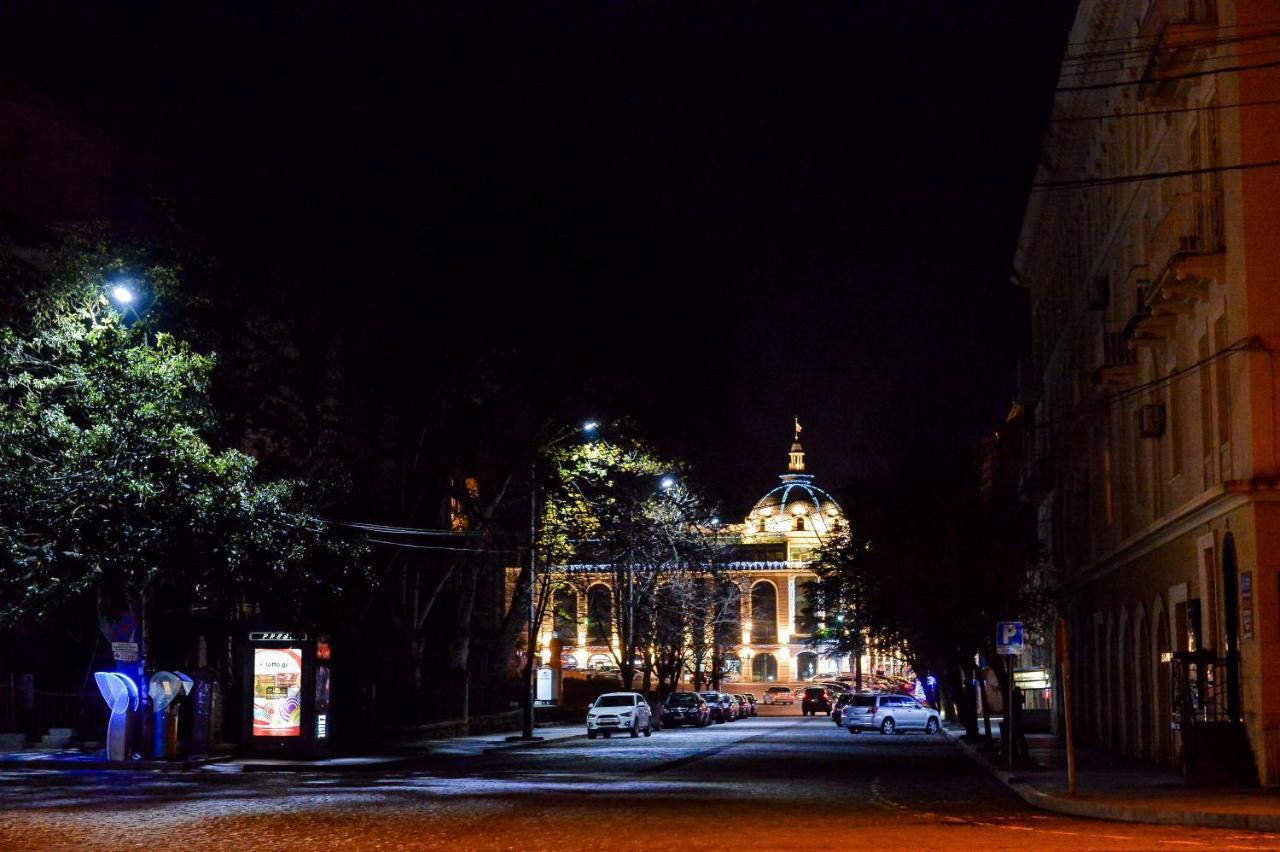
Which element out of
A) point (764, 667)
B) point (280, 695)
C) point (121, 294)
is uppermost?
point (121, 294)

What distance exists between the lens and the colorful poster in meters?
35.3

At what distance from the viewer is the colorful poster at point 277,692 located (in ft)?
116

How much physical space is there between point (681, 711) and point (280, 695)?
3696 cm

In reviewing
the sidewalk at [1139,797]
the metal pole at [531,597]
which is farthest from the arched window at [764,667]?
the sidewalk at [1139,797]

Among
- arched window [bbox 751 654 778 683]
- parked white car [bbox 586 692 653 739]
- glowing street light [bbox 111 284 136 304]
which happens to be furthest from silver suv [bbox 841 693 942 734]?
arched window [bbox 751 654 778 683]

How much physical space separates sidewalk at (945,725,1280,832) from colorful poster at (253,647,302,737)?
14782mm

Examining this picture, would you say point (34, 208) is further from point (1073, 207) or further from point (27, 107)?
point (1073, 207)

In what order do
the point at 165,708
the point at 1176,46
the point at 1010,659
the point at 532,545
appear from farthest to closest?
the point at 532,545 < the point at 165,708 < the point at 1010,659 < the point at 1176,46

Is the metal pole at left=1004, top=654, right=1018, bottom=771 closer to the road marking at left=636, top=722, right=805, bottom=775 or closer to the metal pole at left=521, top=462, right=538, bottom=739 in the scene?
the road marking at left=636, top=722, right=805, bottom=775

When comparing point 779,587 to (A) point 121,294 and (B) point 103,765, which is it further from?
(A) point 121,294

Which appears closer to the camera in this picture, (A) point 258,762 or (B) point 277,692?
(A) point 258,762

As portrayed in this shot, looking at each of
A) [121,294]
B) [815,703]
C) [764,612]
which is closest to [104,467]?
[121,294]

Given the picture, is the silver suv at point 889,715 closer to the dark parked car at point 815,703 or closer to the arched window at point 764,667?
the dark parked car at point 815,703

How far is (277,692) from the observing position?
3538 cm
